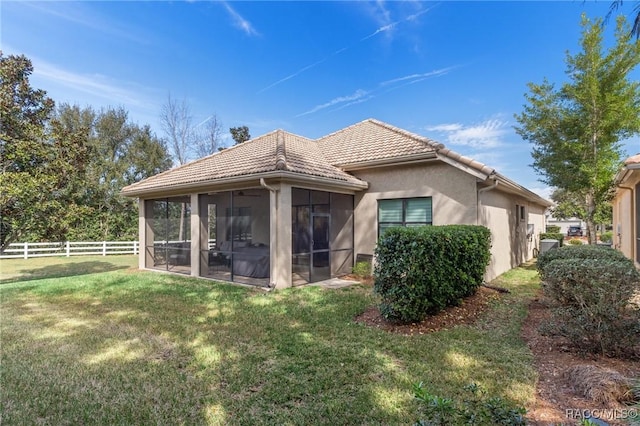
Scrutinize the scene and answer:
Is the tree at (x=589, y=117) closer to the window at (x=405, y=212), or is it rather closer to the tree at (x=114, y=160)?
the window at (x=405, y=212)

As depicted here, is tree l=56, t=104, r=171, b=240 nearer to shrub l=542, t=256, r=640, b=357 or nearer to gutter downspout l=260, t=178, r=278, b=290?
gutter downspout l=260, t=178, r=278, b=290

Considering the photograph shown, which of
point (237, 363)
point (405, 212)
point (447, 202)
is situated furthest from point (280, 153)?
point (237, 363)

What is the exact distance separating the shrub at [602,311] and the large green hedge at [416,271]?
→ 6.38 ft

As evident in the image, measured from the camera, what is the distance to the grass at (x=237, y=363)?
330cm

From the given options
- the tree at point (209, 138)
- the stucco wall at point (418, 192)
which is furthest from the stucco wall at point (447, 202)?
the tree at point (209, 138)

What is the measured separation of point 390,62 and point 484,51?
4.39 meters

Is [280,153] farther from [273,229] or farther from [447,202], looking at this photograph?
[447,202]

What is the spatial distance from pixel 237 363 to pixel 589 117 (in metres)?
16.9

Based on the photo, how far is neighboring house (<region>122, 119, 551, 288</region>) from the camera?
9.40 m

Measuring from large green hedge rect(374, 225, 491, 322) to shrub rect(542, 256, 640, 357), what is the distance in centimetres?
194

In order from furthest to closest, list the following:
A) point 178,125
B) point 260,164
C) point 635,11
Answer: point 178,125, point 260,164, point 635,11

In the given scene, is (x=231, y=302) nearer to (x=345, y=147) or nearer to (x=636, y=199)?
(x=345, y=147)

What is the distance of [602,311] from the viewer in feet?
13.8

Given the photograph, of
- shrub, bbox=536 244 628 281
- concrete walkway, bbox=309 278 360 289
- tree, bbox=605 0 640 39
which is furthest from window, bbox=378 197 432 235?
tree, bbox=605 0 640 39
